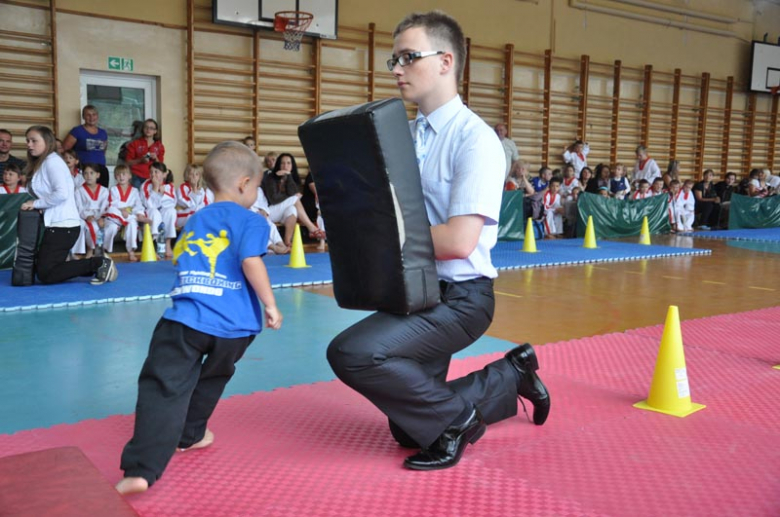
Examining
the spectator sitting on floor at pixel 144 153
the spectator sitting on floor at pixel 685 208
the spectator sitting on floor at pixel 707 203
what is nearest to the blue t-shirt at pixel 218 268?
the spectator sitting on floor at pixel 144 153

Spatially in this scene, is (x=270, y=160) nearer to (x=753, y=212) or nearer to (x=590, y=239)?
(x=590, y=239)

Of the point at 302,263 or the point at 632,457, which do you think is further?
the point at 302,263

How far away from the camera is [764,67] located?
17766 mm

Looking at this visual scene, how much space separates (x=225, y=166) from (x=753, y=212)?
14346mm

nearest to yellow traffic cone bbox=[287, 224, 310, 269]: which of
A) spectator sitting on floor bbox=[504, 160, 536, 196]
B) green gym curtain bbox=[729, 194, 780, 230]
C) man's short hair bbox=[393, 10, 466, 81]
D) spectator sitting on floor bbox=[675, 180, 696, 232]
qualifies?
spectator sitting on floor bbox=[504, 160, 536, 196]

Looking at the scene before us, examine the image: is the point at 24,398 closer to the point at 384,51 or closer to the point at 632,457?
the point at 632,457

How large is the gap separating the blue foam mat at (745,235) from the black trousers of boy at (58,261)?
407 inches

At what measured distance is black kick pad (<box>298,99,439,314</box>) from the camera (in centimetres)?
233

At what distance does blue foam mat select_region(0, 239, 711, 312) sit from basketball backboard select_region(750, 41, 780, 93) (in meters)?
9.14

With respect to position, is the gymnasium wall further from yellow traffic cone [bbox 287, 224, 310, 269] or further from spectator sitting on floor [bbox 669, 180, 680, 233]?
yellow traffic cone [bbox 287, 224, 310, 269]

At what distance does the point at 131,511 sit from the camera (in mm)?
1685

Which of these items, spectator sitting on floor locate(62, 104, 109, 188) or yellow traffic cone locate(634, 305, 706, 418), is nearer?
yellow traffic cone locate(634, 305, 706, 418)

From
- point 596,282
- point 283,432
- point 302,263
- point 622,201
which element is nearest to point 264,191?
point 302,263

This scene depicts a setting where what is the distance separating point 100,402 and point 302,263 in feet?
15.5
